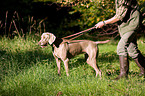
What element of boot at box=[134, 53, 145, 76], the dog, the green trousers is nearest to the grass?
boot at box=[134, 53, 145, 76]

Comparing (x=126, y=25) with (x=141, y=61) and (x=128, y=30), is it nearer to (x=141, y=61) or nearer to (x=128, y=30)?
(x=128, y=30)

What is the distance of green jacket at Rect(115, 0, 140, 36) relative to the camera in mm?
3426

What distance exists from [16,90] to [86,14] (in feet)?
21.9

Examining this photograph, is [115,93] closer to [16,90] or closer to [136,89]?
[136,89]

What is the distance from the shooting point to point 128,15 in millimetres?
3539

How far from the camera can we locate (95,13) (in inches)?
311

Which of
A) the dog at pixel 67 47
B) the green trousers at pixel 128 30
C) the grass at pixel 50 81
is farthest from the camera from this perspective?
the dog at pixel 67 47

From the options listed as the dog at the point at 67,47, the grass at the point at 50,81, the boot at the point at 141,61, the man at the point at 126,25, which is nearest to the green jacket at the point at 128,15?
the man at the point at 126,25

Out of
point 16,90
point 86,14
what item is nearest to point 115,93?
point 16,90

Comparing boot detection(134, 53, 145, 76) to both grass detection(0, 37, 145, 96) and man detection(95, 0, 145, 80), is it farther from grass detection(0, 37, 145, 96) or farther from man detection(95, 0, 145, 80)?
grass detection(0, 37, 145, 96)

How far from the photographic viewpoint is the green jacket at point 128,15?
3.43 metres

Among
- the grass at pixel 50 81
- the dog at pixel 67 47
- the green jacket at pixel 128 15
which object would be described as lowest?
the grass at pixel 50 81

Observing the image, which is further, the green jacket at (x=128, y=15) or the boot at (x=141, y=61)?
the boot at (x=141, y=61)

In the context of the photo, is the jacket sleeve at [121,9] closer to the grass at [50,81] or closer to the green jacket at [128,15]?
the green jacket at [128,15]
